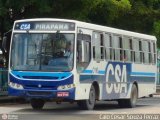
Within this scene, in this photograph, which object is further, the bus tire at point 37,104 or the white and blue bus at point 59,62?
the bus tire at point 37,104

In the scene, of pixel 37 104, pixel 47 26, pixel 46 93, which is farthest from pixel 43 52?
pixel 37 104

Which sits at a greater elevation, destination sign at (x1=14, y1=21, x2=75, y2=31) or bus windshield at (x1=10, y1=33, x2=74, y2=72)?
destination sign at (x1=14, y1=21, x2=75, y2=31)

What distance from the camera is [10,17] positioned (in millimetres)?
30062

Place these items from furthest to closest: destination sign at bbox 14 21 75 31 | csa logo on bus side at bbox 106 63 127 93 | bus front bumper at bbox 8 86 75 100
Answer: csa logo on bus side at bbox 106 63 127 93 < destination sign at bbox 14 21 75 31 < bus front bumper at bbox 8 86 75 100

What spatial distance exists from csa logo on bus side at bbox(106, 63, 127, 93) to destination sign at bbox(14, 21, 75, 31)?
317 centimetres

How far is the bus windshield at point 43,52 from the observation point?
2122 cm

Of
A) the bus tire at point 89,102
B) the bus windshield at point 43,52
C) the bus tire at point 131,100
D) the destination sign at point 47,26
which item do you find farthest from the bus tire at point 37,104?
the bus tire at point 131,100

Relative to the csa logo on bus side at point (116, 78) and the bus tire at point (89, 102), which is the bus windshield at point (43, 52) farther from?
the csa logo on bus side at point (116, 78)

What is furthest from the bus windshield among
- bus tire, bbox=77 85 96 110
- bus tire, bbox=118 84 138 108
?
bus tire, bbox=118 84 138 108

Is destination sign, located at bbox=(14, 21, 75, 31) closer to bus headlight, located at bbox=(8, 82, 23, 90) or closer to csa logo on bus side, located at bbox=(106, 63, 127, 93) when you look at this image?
bus headlight, located at bbox=(8, 82, 23, 90)

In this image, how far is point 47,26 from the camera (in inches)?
858

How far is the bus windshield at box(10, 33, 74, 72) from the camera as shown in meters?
21.2

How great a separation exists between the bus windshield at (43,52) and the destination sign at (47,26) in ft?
0.73

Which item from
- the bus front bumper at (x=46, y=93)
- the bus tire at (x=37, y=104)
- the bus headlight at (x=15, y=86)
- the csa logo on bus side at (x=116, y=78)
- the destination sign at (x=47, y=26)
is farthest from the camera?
the csa logo on bus side at (x=116, y=78)
